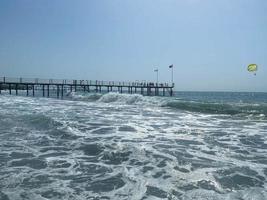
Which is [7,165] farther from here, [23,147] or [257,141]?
[257,141]

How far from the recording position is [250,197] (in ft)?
17.8

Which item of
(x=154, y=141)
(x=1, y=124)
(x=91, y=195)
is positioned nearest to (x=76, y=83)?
(x=1, y=124)

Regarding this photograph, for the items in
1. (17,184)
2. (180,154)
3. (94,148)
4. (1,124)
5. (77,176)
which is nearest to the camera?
(17,184)

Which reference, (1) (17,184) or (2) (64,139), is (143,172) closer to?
(1) (17,184)

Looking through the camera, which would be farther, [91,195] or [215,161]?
[215,161]

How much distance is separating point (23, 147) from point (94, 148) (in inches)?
78.4

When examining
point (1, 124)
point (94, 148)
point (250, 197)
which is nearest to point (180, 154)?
point (94, 148)

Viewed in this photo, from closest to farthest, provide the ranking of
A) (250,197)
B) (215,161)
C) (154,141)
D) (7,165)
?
(250,197) < (7,165) < (215,161) < (154,141)

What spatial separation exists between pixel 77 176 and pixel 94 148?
2.57 metres

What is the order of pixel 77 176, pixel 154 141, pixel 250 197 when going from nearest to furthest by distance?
pixel 250 197 → pixel 77 176 → pixel 154 141

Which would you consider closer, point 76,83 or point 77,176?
point 77,176

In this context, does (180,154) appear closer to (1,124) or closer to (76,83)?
(1,124)

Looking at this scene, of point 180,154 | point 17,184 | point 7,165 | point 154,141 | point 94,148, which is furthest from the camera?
point 154,141

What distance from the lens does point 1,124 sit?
42.9 ft
